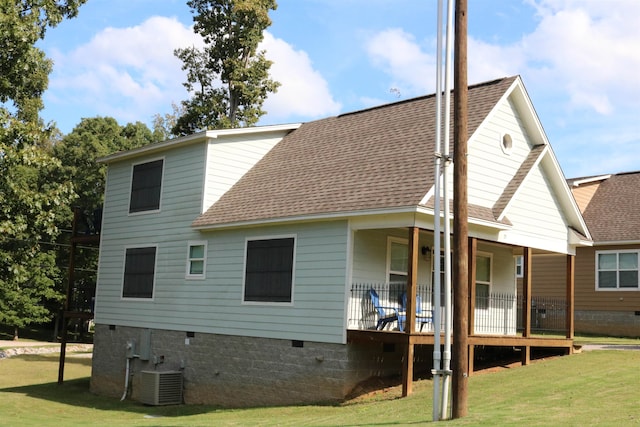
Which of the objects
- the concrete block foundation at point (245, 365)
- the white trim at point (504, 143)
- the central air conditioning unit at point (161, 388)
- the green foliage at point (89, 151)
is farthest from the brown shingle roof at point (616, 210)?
the green foliage at point (89, 151)

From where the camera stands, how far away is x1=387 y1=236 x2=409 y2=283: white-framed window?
1778 centimetres

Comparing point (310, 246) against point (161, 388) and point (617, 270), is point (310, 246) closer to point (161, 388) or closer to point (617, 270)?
point (161, 388)

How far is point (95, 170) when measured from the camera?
47375 millimetres

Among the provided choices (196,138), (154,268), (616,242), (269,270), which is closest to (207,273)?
(269,270)

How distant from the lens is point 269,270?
1850 centimetres

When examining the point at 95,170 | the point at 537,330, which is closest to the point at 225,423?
the point at 537,330

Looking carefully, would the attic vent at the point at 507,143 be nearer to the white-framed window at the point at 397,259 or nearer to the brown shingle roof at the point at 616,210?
the white-framed window at the point at 397,259

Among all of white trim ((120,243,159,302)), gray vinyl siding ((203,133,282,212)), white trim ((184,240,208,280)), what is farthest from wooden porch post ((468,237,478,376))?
white trim ((120,243,159,302))

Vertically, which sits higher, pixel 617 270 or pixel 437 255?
pixel 617 270

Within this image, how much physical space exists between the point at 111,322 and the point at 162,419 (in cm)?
775

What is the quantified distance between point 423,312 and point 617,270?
13.4 meters

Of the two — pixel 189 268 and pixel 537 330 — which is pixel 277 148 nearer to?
pixel 189 268

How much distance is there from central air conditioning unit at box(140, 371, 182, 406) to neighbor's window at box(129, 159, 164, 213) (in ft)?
17.0

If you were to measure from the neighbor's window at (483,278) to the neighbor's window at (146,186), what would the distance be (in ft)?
32.3
